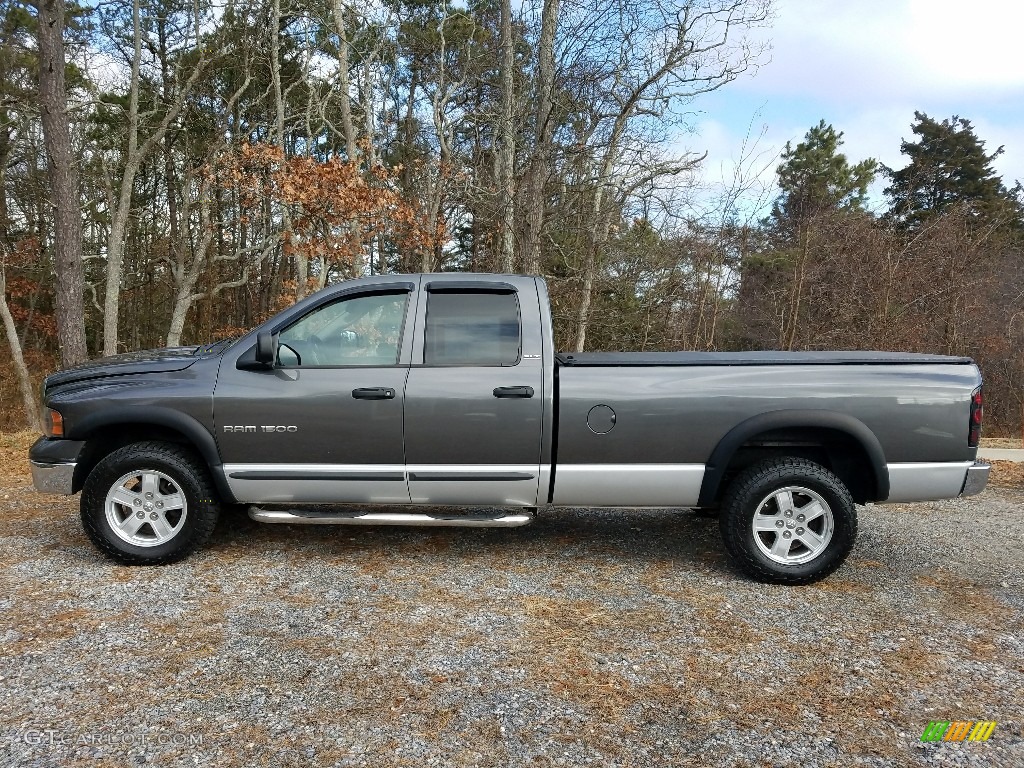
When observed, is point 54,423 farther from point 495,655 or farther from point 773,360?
point 773,360

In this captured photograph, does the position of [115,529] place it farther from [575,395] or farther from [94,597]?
[575,395]

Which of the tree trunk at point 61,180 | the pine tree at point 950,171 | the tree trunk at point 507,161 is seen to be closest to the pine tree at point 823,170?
the pine tree at point 950,171

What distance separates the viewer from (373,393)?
12.7 feet

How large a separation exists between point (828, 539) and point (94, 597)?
4298 millimetres

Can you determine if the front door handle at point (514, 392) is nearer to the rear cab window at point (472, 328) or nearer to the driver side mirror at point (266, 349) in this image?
the rear cab window at point (472, 328)

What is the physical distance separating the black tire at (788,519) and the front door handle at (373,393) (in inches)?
85.6

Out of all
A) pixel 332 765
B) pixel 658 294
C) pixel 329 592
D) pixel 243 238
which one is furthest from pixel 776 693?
pixel 243 238

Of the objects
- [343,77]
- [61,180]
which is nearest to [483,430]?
[61,180]

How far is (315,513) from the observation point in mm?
3939

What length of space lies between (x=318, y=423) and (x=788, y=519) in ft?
9.66

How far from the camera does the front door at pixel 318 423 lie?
12.7 feet

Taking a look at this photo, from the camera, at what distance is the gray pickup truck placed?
375 centimetres

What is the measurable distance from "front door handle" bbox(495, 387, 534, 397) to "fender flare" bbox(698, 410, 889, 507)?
1176mm

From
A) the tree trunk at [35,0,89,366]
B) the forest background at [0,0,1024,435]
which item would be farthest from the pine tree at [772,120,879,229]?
the tree trunk at [35,0,89,366]
